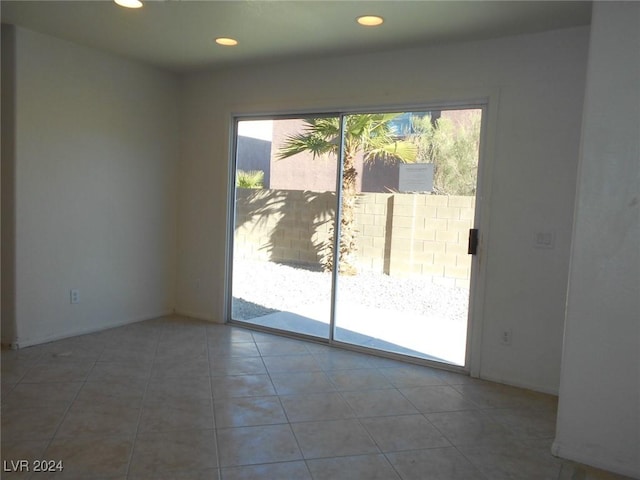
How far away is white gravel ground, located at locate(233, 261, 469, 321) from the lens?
153 inches

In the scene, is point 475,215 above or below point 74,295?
above

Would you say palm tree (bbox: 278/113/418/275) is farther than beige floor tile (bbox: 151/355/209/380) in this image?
Yes

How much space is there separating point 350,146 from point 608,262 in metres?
2.28

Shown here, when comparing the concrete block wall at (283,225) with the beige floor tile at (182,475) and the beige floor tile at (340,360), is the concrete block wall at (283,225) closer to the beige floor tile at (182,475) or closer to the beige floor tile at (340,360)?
the beige floor tile at (340,360)

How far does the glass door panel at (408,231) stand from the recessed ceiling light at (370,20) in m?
0.84

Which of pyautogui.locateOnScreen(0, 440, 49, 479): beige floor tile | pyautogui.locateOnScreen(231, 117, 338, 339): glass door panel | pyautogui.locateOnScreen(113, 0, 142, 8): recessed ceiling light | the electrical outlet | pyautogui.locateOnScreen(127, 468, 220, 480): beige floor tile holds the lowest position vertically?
pyautogui.locateOnScreen(127, 468, 220, 480): beige floor tile

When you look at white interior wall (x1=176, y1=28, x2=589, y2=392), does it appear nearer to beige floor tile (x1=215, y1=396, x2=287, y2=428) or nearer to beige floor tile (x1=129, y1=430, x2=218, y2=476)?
beige floor tile (x1=215, y1=396, x2=287, y2=428)

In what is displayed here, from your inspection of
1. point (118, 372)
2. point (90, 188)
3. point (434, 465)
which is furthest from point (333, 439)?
point (90, 188)

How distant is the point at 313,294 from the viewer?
4480mm

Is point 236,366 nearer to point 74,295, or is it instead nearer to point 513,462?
point 74,295

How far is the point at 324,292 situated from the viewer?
438cm

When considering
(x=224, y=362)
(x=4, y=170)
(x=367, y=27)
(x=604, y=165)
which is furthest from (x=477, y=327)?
(x=4, y=170)

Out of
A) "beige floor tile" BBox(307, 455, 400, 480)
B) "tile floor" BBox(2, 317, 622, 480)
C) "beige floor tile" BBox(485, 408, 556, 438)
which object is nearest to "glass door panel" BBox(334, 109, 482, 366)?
"tile floor" BBox(2, 317, 622, 480)

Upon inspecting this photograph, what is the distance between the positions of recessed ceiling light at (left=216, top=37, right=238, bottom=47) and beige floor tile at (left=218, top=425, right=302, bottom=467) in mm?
2730
